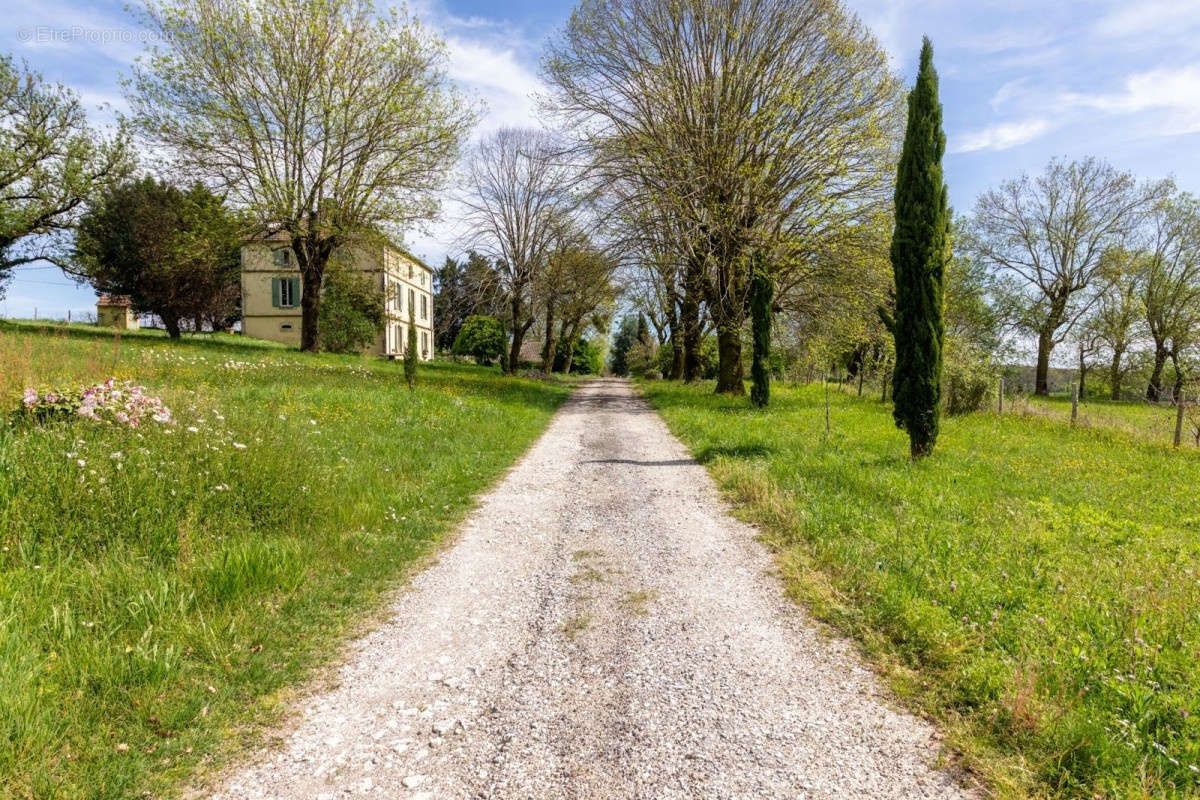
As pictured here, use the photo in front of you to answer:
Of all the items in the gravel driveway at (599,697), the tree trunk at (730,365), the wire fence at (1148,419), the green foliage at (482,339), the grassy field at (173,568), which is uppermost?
the green foliage at (482,339)

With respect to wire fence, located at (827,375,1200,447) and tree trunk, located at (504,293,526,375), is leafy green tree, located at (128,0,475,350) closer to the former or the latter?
tree trunk, located at (504,293,526,375)

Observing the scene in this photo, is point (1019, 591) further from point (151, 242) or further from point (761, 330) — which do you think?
point (151, 242)

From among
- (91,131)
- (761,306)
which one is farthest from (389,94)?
(761,306)

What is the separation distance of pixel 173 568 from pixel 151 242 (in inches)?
1022

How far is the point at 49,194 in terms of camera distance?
74.8 ft

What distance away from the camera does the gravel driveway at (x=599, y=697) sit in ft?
8.39

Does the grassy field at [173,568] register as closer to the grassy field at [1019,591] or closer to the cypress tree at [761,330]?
the grassy field at [1019,591]

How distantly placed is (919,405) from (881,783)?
8276 mm

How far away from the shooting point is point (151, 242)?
23750 mm

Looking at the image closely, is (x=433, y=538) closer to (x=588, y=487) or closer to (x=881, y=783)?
(x=588, y=487)

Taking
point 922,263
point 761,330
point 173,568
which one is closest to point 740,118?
point 761,330

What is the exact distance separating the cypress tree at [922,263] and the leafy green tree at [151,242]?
887 inches

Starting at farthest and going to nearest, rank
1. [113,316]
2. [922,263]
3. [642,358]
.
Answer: [642,358]
[113,316]
[922,263]

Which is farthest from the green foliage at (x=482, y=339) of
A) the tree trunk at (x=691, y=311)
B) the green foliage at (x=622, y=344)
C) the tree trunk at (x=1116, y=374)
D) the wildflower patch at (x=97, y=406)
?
the tree trunk at (x=1116, y=374)
